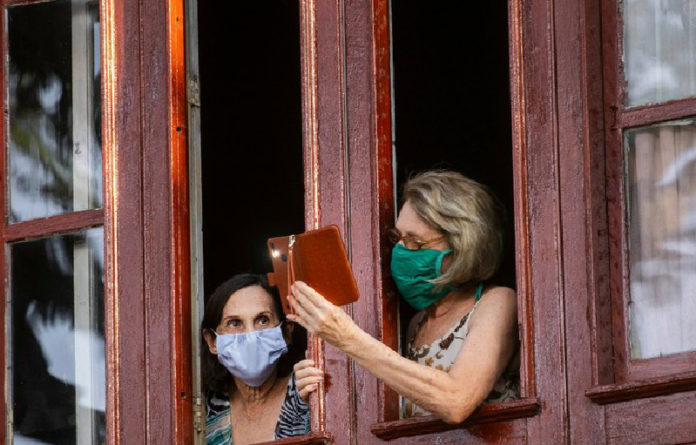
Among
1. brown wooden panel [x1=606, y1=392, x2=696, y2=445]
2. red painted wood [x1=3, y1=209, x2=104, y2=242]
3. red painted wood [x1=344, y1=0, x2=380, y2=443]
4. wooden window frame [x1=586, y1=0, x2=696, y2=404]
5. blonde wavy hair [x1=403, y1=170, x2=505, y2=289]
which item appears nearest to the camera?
brown wooden panel [x1=606, y1=392, x2=696, y2=445]

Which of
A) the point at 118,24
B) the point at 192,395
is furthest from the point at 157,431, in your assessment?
the point at 118,24

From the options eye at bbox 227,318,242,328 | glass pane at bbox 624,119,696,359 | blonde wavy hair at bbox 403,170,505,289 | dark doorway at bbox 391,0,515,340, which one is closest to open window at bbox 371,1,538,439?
dark doorway at bbox 391,0,515,340

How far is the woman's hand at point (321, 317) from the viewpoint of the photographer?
7.70 meters

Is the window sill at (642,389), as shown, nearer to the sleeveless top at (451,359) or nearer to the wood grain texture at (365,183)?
the sleeveless top at (451,359)

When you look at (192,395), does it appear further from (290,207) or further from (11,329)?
(290,207)

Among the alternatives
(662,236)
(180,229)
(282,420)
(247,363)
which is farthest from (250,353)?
(662,236)

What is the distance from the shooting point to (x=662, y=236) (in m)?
7.70

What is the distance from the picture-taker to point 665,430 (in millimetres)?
7418

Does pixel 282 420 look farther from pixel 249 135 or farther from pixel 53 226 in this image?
pixel 249 135

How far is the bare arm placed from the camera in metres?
7.62

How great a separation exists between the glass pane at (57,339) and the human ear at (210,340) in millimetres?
342

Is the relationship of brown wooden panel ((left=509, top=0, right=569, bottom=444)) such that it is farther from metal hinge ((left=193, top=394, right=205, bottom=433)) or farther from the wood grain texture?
metal hinge ((left=193, top=394, right=205, bottom=433))

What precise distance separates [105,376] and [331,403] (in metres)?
0.87

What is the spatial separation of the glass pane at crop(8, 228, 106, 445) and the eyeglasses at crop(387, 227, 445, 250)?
3.42 ft
